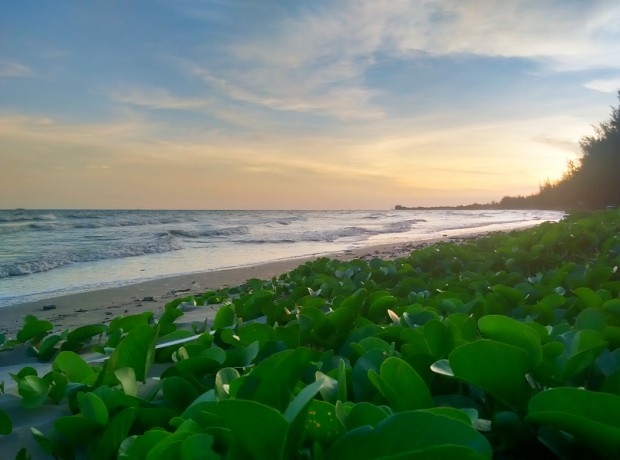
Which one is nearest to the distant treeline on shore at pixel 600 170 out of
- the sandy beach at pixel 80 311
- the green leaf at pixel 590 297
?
the sandy beach at pixel 80 311

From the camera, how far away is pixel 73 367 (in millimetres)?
1138

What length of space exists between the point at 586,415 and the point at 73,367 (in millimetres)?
978

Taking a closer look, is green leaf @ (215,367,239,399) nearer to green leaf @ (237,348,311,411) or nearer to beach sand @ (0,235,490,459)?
green leaf @ (237,348,311,411)

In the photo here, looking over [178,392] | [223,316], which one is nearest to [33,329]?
[223,316]

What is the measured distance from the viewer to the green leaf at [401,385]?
0.70 metres

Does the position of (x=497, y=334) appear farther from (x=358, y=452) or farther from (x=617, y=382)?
(x=358, y=452)

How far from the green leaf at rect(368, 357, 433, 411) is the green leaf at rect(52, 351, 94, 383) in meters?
0.70

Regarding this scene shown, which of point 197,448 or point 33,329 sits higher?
point 197,448

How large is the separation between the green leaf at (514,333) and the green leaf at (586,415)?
155 mm

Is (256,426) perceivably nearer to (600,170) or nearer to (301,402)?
(301,402)

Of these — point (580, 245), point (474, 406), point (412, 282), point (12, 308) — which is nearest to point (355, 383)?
point (474, 406)

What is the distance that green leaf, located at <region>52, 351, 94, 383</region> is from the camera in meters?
1.12

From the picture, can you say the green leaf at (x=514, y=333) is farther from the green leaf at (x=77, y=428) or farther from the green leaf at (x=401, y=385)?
the green leaf at (x=77, y=428)

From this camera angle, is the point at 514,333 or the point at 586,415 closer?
the point at 586,415
